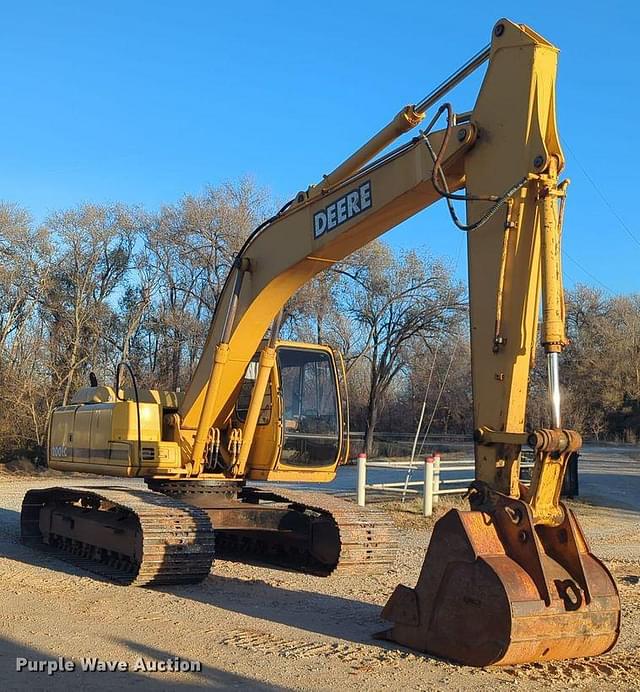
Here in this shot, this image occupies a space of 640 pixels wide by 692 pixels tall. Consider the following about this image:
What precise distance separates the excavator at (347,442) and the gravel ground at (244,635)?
0.21m

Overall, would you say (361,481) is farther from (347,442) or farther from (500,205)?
(500,205)

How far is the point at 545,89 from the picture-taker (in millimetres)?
6164

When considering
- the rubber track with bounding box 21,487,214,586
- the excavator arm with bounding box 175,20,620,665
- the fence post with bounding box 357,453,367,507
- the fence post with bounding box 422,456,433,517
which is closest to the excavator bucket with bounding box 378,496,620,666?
the excavator arm with bounding box 175,20,620,665

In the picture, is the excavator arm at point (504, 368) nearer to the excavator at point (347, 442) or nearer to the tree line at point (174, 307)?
the excavator at point (347, 442)

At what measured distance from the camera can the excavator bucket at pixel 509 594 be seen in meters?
5.14

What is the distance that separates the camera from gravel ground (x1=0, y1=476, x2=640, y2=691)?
5.18 metres

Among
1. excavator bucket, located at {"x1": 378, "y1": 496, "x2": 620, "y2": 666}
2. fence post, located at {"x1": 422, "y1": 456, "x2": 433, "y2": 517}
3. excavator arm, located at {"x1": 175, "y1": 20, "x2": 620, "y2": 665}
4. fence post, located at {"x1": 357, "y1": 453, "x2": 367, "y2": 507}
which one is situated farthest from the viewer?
fence post, located at {"x1": 357, "y1": 453, "x2": 367, "y2": 507}

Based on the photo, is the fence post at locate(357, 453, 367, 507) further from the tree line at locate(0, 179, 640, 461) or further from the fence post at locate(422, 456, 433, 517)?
the tree line at locate(0, 179, 640, 461)

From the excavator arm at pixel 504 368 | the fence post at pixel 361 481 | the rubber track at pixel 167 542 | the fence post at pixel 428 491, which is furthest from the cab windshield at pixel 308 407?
the fence post at pixel 361 481

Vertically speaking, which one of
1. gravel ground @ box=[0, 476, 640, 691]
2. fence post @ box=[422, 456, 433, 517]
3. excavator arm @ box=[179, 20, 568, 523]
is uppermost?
excavator arm @ box=[179, 20, 568, 523]

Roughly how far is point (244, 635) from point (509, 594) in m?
2.13

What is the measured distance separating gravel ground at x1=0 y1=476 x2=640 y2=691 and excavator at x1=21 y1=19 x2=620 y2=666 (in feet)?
0.68

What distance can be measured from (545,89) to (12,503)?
13.8m

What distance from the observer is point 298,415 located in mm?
9789
